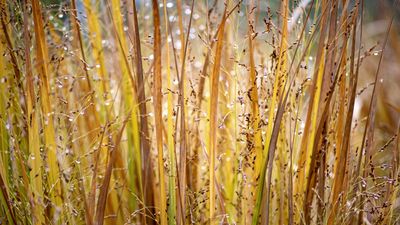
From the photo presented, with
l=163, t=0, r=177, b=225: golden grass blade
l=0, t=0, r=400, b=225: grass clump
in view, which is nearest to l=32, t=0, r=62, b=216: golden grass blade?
l=0, t=0, r=400, b=225: grass clump

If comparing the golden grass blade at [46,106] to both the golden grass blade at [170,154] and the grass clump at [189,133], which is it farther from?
the golden grass blade at [170,154]

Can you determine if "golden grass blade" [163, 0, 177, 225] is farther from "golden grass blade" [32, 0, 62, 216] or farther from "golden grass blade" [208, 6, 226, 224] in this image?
"golden grass blade" [32, 0, 62, 216]

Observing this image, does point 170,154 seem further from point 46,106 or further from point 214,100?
point 46,106

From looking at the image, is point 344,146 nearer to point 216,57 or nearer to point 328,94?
point 328,94

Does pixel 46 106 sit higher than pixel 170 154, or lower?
higher

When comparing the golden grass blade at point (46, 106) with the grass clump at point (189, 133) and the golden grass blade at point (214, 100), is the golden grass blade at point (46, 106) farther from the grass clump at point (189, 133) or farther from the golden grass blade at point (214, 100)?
the golden grass blade at point (214, 100)

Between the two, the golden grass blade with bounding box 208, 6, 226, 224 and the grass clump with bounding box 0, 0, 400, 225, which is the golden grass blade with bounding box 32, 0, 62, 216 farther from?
the golden grass blade with bounding box 208, 6, 226, 224

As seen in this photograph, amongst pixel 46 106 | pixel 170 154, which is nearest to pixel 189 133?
pixel 170 154

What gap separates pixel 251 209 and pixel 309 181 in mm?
145

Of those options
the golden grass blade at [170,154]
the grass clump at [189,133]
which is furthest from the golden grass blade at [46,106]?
the golden grass blade at [170,154]

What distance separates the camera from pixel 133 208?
1.30 m

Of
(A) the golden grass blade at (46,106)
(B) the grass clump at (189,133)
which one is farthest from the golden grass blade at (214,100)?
(A) the golden grass blade at (46,106)

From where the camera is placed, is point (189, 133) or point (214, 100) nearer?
point (214, 100)

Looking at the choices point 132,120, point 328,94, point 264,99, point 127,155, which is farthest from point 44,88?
point 328,94
